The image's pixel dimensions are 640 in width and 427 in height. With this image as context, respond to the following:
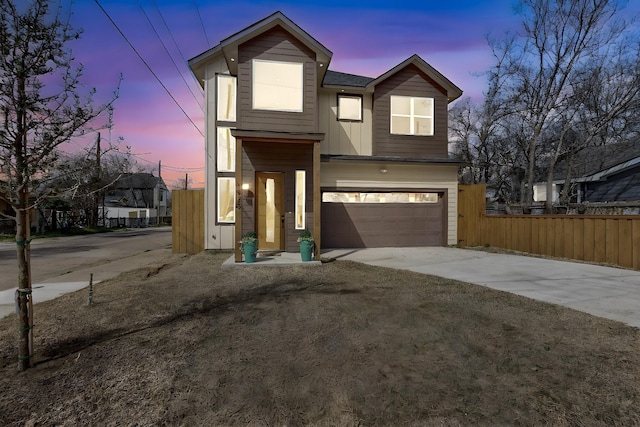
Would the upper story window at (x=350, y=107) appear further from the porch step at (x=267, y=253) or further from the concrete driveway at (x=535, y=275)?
the porch step at (x=267, y=253)

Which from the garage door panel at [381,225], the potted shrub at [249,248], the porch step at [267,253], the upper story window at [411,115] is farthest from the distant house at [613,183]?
the potted shrub at [249,248]

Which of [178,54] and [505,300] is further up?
[178,54]

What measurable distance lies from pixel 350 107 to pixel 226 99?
453 cm

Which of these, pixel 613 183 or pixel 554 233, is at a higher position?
pixel 613 183

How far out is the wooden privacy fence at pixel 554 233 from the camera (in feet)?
25.6

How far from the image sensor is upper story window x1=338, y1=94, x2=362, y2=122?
11.7 metres

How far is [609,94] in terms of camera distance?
1451 cm

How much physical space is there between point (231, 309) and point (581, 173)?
2451 cm

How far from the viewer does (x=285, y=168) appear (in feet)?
33.3

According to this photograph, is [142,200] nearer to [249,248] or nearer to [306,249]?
[249,248]

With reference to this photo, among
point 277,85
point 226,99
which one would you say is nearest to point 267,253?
→ point 277,85

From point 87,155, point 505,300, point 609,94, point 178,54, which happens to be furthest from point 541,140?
point 87,155

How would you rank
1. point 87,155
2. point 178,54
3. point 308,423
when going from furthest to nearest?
point 178,54
point 87,155
point 308,423

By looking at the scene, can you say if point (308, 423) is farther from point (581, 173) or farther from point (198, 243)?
point (581, 173)
